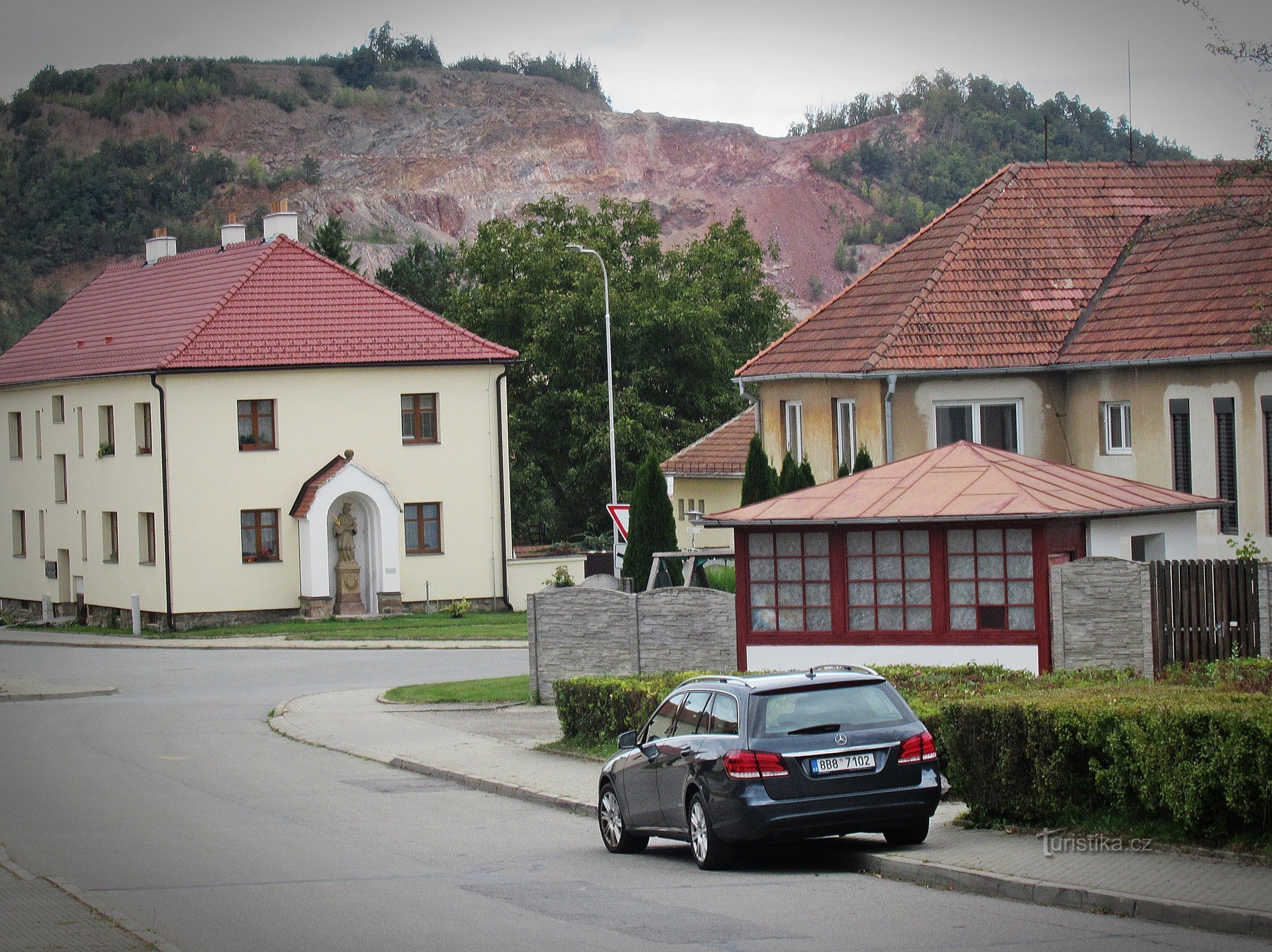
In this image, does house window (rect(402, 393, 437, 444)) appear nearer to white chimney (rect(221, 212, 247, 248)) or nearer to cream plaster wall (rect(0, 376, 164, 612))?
cream plaster wall (rect(0, 376, 164, 612))

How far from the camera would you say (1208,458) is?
27875 mm

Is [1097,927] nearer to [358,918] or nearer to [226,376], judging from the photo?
[358,918]

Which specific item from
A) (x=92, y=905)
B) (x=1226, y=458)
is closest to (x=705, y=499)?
→ (x=1226, y=458)

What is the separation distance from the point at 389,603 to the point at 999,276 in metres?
21.5

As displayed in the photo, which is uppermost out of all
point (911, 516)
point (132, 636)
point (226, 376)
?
point (226, 376)

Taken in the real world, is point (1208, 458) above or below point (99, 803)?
above

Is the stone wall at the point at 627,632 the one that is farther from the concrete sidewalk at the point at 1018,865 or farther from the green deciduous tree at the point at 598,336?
the green deciduous tree at the point at 598,336

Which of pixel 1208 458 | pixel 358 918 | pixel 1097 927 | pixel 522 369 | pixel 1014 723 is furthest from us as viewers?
pixel 522 369

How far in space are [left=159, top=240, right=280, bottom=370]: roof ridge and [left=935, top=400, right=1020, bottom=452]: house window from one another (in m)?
23.5

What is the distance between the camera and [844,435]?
107 ft

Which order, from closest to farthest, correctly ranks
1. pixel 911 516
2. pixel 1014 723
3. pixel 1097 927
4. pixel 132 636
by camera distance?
pixel 1097 927 < pixel 1014 723 < pixel 911 516 < pixel 132 636

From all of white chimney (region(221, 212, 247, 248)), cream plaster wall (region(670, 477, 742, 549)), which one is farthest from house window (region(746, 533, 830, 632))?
white chimney (region(221, 212, 247, 248))

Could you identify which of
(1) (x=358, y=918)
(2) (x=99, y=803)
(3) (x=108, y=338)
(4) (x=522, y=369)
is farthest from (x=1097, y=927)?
(4) (x=522, y=369)

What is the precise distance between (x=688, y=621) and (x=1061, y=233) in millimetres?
13792
